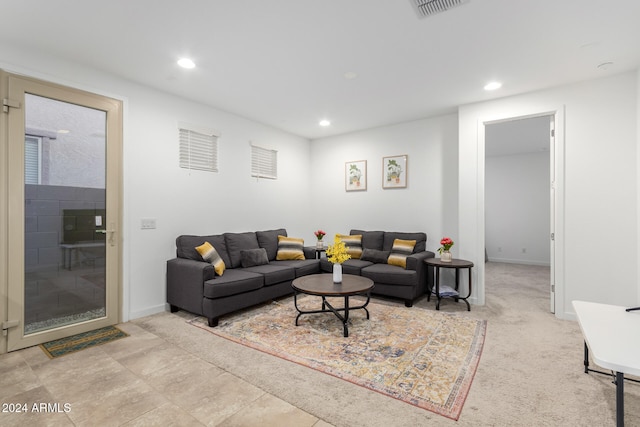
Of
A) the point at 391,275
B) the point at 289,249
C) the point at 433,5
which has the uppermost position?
the point at 433,5

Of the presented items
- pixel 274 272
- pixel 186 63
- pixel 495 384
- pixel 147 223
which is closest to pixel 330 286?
pixel 274 272

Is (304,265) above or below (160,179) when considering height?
below

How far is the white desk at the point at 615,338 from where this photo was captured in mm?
1326

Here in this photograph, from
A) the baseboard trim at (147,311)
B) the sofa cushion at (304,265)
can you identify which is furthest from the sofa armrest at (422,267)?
the baseboard trim at (147,311)

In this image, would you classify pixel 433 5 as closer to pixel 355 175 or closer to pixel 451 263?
pixel 451 263

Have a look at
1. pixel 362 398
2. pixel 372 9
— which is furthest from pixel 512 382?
pixel 372 9

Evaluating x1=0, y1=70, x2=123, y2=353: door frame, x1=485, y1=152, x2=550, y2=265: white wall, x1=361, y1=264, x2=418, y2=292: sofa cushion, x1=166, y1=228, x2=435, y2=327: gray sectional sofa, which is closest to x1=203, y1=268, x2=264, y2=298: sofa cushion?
x1=166, y1=228, x2=435, y2=327: gray sectional sofa

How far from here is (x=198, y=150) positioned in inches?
170

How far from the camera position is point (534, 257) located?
745 centimetres

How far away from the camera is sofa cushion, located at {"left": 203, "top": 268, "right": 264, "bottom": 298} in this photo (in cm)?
333

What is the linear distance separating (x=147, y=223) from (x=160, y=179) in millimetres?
574

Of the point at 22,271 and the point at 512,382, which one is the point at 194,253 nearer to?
the point at 22,271

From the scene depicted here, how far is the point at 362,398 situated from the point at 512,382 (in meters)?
1.14

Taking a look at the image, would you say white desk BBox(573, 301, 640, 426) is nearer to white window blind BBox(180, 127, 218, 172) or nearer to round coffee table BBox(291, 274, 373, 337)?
round coffee table BBox(291, 274, 373, 337)
